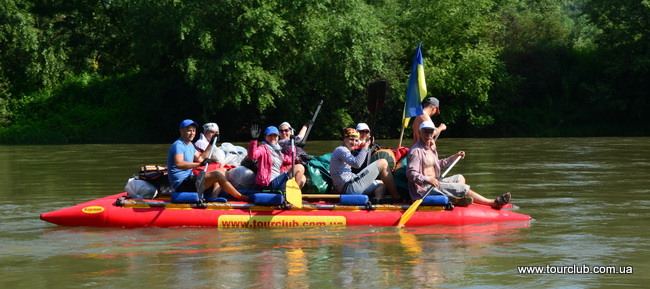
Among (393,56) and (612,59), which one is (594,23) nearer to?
(612,59)

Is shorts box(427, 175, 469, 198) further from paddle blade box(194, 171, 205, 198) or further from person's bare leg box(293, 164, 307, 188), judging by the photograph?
paddle blade box(194, 171, 205, 198)

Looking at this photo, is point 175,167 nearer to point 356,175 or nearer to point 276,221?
point 276,221

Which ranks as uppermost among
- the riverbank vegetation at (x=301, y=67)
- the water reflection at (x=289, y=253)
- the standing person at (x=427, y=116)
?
the riverbank vegetation at (x=301, y=67)

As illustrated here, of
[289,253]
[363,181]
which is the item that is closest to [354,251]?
[289,253]

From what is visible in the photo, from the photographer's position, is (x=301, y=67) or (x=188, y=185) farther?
(x=301, y=67)

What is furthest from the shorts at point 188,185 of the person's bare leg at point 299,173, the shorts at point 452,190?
the shorts at point 452,190

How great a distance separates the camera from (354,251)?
9656 millimetres

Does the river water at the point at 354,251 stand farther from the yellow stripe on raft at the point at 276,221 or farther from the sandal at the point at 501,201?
the sandal at the point at 501,201

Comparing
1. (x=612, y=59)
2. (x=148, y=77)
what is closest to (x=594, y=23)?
(x=612, y=59)

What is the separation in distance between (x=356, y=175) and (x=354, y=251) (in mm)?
1827

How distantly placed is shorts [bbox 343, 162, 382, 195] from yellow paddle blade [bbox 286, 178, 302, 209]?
68 cm

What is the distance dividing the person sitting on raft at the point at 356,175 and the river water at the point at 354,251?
2.01 feet

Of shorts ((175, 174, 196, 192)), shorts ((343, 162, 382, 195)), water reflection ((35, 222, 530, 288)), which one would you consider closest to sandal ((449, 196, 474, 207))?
water reflection ((35, 222, 530, 288))

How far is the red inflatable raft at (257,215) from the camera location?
1106cm
